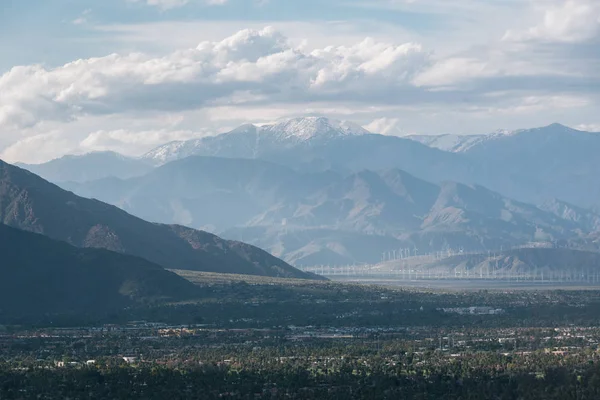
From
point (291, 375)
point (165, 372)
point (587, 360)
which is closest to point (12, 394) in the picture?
point (165, 372)

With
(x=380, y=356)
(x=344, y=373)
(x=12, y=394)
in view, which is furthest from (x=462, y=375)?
(x=12, y=394)

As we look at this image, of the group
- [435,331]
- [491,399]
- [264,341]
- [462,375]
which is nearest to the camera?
[491,399]

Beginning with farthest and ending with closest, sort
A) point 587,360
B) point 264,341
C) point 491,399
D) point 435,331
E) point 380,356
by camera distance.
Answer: point 435,331 → point 264,341 → point 380,356 → point 587,360 → point 491,399

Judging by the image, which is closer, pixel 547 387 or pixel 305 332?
pixel 547 387

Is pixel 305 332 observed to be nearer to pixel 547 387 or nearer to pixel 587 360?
pixel 587 360

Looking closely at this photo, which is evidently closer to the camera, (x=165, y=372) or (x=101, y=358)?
(x=165, y=372)

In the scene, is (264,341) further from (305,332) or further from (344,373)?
(344,373)

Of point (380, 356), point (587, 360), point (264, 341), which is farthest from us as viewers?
point (264, 341)

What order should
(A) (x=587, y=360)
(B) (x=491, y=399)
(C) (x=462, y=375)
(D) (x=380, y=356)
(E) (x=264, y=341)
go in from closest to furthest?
(B) (x=491, y=399), (C) (x=462, y=375), (A) (x=587, y=360), (D) (x=380, y=356), (E) (x=264, y=341)
